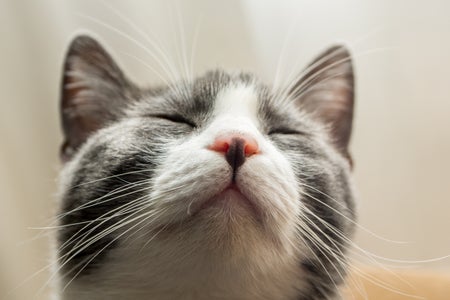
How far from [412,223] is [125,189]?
3.51ft

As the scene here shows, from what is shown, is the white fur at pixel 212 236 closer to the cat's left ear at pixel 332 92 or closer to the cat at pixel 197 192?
the cat at pixel 197 192

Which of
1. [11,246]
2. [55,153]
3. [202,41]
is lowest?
[11,246]

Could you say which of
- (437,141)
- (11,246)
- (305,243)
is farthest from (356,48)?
(11,246)

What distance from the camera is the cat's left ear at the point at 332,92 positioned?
4.17 ft

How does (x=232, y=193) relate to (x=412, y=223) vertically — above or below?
above

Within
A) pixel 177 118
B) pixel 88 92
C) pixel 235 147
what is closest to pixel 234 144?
pixel 235 147

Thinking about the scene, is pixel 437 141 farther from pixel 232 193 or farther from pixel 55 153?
pixel 55 153

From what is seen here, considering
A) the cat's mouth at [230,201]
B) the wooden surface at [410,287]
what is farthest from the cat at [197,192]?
the wooden surface at [410,287]

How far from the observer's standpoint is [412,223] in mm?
1634

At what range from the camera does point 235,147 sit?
0.81 metres

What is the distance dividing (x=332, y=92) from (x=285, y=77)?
0.82ft

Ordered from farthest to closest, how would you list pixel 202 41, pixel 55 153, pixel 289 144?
pixel 55 153
pixel 202 41
pixel 289 144

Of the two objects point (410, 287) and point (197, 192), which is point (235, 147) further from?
point (410, 287)

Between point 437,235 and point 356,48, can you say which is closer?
point 437,235
